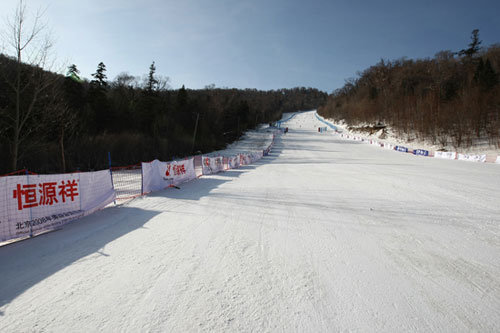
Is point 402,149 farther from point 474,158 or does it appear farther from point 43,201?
point 43,201

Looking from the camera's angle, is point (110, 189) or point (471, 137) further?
point (471, 137)

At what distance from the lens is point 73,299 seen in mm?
2789

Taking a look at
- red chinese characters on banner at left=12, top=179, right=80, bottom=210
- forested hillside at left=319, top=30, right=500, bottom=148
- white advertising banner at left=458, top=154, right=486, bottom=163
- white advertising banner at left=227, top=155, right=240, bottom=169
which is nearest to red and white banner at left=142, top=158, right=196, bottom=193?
red chinese characters on banner at left=12, top=179, right=80, bottom=210

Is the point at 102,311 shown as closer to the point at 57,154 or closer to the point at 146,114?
the point at 57,154

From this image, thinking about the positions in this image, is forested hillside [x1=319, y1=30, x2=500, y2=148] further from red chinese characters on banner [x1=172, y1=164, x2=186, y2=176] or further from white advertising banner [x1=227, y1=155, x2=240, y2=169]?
red chinese characters on banner [x1=172, y1=164, x2=186, y2=176]

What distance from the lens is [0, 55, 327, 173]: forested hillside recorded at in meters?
14.0

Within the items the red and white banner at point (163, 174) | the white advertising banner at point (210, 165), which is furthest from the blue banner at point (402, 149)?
the red and white banner at point (163, 174)

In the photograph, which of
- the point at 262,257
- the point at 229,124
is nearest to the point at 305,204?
the point at 262,257

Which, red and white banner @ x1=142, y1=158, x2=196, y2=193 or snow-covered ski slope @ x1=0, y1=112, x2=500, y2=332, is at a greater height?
red and white banner @ x1=142, y1=158, x2=196, y2=193

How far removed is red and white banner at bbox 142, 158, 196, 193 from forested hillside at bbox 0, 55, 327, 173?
9706mm

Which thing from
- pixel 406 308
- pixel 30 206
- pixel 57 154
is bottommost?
pixel 406 308

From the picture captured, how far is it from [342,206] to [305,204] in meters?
1.08

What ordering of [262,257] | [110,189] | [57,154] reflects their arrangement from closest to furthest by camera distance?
1. [262,257]
2. [110,189]
3. [57,154]

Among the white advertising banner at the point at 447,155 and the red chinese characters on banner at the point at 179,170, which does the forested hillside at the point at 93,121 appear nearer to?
the red chinese characters on banner at the point at 179,170
